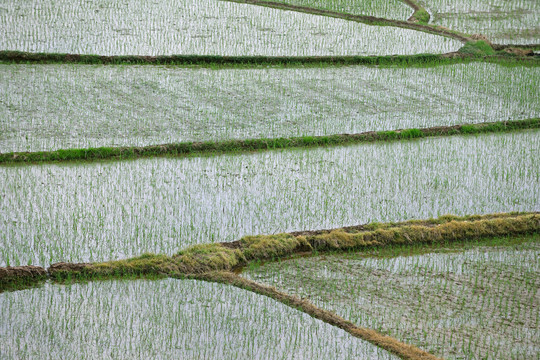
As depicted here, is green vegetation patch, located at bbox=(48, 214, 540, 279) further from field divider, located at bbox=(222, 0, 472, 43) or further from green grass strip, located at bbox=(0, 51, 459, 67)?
field divider, located at bbox=(222, 0, 472, 43)

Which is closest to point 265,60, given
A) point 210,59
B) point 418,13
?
point 210,59

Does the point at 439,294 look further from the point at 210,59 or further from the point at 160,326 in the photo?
the point at 210,59

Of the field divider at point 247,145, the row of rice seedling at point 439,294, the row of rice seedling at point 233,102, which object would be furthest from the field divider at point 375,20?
the row of rice seedling at point 439,294

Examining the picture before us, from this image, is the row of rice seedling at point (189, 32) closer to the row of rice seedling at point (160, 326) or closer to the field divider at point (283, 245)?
the field divider at point (283, 245)

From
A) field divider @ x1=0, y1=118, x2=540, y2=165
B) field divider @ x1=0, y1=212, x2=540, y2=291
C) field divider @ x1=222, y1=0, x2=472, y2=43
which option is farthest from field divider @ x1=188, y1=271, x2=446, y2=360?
field divider @ x1=222, y1=0, x2=472, y2=43

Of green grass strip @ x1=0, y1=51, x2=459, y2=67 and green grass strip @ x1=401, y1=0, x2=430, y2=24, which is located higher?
green grass strip @ x1=401, y1=0, x2=430, y2=24
